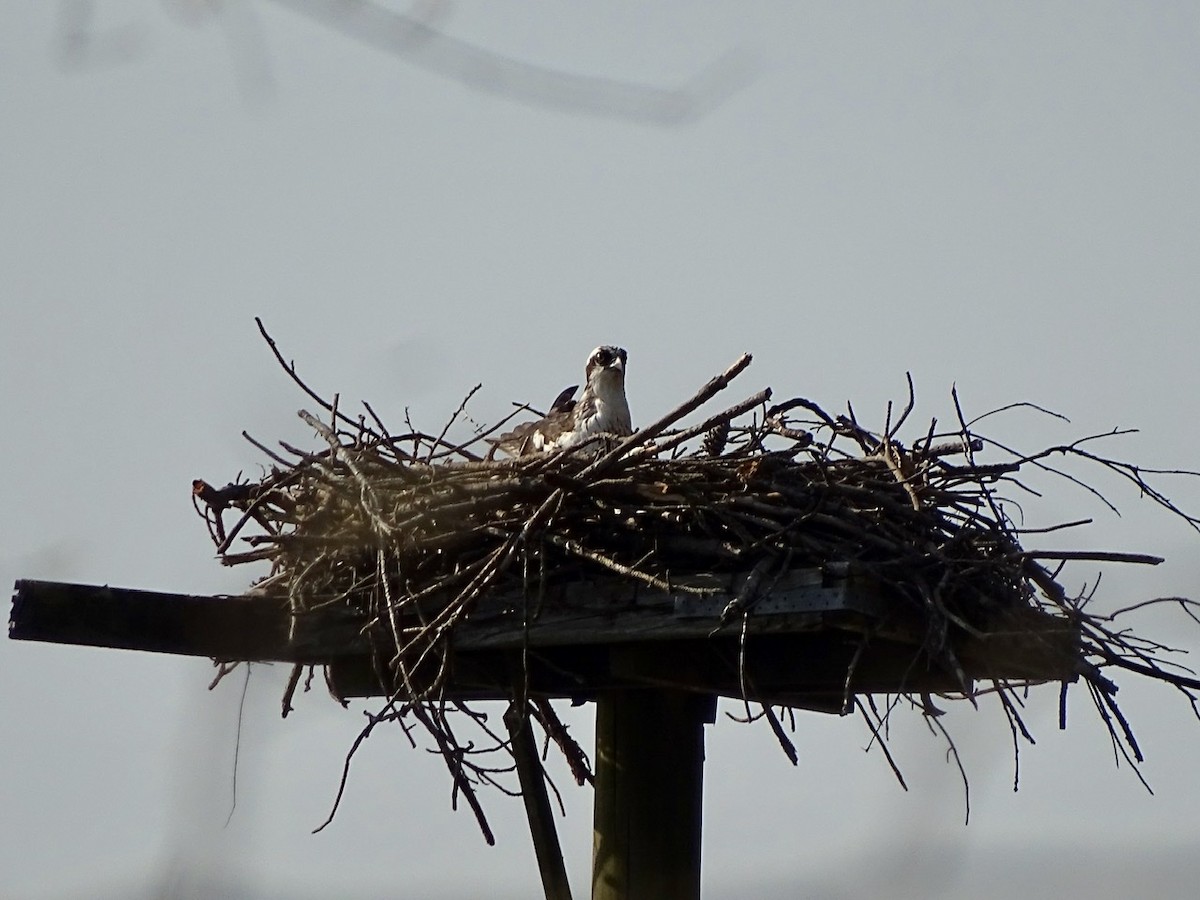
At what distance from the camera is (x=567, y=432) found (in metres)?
6.34

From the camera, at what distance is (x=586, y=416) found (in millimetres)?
6469

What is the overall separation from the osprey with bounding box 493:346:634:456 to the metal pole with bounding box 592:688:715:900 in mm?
1907

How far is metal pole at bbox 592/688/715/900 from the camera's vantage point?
4.11m

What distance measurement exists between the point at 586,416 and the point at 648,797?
2517 millimetres

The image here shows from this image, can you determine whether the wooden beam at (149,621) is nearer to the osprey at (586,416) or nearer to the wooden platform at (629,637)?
the wooden platform at (629,637)

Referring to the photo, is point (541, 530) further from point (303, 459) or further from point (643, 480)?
point (303, 459)

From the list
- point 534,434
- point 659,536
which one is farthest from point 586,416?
point 659,536

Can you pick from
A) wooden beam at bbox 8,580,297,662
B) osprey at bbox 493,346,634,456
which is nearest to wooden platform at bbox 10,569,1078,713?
wooden beam at bbox 8,580,297,662

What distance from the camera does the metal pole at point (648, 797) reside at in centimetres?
411

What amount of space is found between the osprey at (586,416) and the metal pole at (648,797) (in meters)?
1.91

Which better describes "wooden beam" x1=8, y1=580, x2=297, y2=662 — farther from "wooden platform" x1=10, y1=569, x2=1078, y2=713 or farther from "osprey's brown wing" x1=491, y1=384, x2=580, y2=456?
"osprey's brown wing" x1=491, y1=384, x2=580, y2=456

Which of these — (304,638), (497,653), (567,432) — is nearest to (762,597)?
(497,653)

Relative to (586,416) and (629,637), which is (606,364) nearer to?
(586,416)

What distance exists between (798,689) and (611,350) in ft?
9.50
